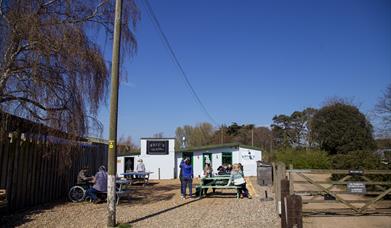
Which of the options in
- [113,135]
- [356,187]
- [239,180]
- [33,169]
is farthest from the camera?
[239,180]

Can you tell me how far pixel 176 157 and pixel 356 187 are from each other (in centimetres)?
2131

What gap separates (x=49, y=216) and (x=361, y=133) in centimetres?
3021

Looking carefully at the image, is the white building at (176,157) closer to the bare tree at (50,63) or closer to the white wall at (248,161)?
the white wall at (248,161)

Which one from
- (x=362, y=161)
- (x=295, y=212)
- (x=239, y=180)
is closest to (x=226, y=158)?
(x=362, y=161)

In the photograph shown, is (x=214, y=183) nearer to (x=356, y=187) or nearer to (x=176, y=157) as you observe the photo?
(x=356, y=187)

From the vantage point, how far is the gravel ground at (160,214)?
958cm

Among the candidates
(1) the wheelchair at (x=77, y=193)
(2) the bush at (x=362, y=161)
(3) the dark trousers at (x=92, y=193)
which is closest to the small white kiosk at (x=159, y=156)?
(2) the bush at (x=362, y=161)

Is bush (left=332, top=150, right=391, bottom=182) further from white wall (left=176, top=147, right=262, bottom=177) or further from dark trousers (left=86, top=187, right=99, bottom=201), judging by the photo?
dark trousers (left=86, top=187, right=99, bottom=201)

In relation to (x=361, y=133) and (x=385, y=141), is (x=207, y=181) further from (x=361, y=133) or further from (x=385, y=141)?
(x=361, y=133)

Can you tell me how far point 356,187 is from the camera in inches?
420

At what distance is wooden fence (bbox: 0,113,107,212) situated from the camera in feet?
34.0

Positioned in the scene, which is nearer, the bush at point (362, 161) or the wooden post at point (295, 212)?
the wooden post at point (295, 212)

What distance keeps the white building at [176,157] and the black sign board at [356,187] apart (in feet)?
65.6

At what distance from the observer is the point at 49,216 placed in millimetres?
10344
